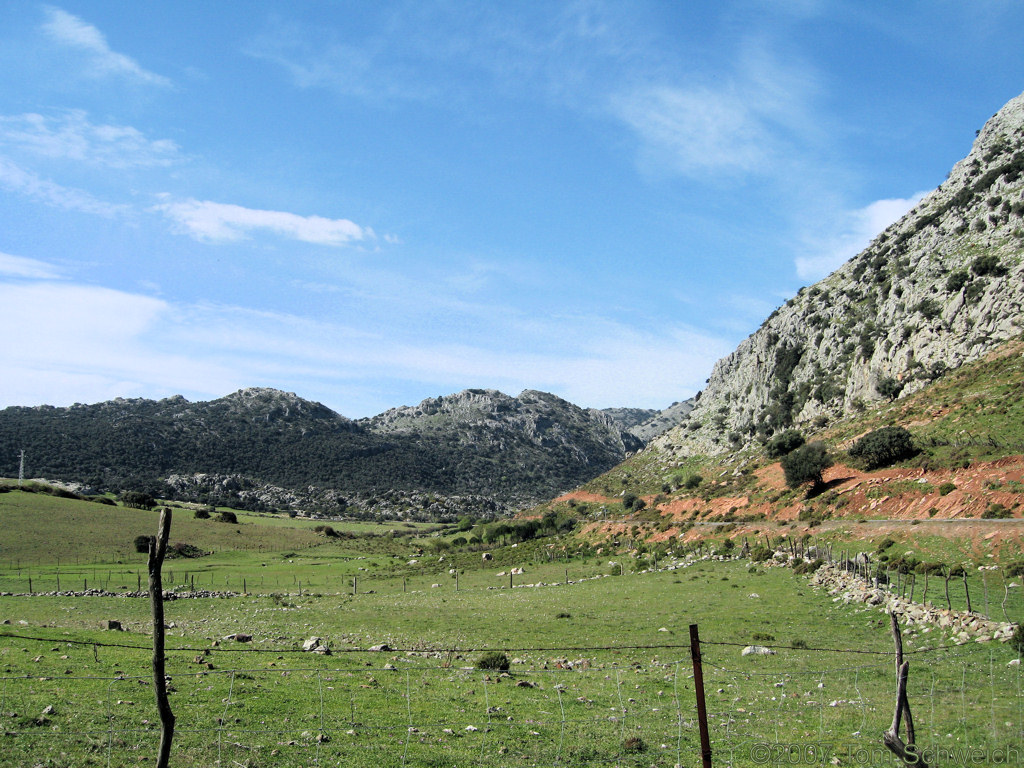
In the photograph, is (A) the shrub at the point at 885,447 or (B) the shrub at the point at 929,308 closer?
(A) the shrub at the point at 885,447

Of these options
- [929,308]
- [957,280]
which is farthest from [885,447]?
[957,280]

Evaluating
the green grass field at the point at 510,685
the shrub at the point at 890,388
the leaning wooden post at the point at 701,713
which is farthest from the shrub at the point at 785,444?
the leaning wooden post at the point at 701,713

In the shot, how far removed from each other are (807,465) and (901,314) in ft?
139

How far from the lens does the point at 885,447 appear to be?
5388 centimetres

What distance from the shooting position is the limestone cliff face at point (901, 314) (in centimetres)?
7419

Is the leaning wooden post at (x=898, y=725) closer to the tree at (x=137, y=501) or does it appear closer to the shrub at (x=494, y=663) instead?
the shrub at (x=494, y=663)

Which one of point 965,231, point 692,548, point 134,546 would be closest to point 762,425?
point 965,231

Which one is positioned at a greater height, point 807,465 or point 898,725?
point 807,465

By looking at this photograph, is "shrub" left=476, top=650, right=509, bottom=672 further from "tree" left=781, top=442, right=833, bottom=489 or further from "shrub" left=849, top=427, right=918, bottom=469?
"tree" left=781, top=442, right=833, bottom=489

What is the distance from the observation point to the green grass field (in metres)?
13.1

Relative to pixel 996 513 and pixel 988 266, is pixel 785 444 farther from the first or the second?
pixel 996 513

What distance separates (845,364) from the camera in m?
95.8

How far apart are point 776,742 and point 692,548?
50.7 meters

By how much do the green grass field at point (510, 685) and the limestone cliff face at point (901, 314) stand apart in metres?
52.2
